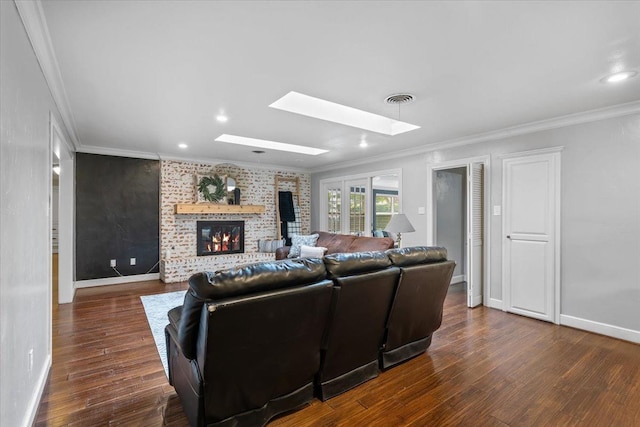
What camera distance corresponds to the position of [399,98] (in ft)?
9.90

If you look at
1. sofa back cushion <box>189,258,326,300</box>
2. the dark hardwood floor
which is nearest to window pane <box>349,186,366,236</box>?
the dark hardwood floor

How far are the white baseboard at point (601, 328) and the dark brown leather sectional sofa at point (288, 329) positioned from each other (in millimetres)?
2196

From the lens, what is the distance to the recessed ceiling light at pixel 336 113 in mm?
3396

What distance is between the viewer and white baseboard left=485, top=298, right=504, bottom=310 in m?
4.23

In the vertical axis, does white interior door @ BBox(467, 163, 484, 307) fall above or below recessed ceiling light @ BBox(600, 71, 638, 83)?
below

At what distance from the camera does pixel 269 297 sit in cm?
169

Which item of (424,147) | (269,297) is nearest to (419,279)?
(269,297)

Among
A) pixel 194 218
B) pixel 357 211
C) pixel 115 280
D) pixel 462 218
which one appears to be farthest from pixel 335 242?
pixel 115 280

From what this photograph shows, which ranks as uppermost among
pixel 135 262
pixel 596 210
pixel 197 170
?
pixel 197 170

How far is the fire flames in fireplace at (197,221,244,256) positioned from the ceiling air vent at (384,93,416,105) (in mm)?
4638

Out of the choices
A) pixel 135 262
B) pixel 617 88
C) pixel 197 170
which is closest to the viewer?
pixel 617 88

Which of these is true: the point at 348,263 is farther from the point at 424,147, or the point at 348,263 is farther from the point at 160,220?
the point at 160,220

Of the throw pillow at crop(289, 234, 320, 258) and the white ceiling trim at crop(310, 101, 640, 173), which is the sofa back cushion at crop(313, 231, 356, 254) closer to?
the throw pillow at crop(289, 234, 320, 258)

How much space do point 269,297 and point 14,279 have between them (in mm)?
1315
